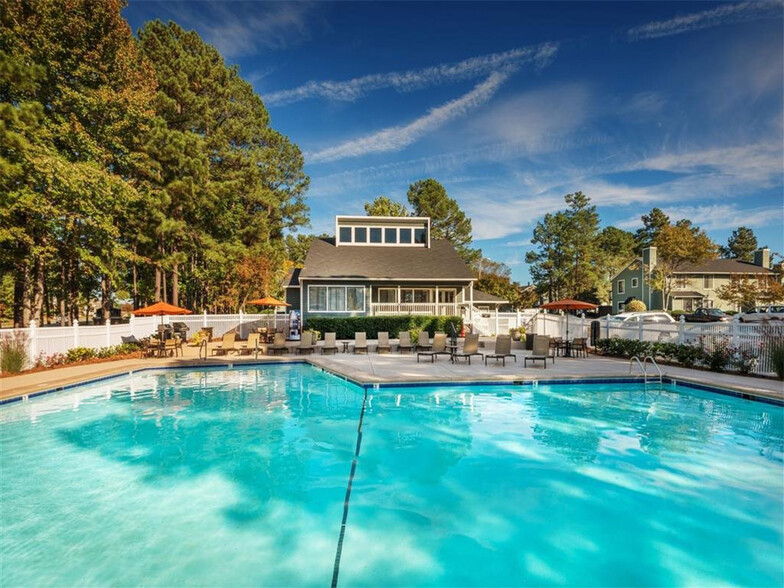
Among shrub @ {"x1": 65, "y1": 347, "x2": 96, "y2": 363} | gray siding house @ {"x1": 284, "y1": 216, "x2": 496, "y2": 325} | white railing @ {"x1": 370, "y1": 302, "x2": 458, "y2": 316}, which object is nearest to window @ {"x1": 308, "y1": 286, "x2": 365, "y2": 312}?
gray siding house @ {"x1": 284, "y1": 216, "x2": 496, "y2": 325}

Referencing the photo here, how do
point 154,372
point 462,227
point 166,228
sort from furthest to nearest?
point 462,227 < point 166,228 < point 154,372

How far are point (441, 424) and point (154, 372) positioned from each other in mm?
11255

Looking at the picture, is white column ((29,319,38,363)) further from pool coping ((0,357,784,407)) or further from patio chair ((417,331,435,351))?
patio chair ((417,331,435,351))

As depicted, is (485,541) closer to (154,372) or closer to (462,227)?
(154,372)

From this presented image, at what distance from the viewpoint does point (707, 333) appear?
1350 centimetres

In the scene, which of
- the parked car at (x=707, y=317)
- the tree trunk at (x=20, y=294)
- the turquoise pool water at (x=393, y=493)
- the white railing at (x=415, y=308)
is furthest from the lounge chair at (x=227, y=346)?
the parked car at (x=707, y=317)

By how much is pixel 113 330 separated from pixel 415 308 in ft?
54.3

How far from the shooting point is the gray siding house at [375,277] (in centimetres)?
2502

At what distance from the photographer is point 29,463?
675cm

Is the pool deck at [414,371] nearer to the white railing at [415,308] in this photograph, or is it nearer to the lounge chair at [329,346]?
the lounge chair at [329,346]

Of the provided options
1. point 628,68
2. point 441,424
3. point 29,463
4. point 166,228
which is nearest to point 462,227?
point 628,68

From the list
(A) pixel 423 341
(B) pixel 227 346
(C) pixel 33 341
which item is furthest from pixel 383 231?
(C) pixel 33 341

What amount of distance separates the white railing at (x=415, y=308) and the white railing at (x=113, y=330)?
20.1 ft

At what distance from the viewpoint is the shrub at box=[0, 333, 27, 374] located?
1195 cm
